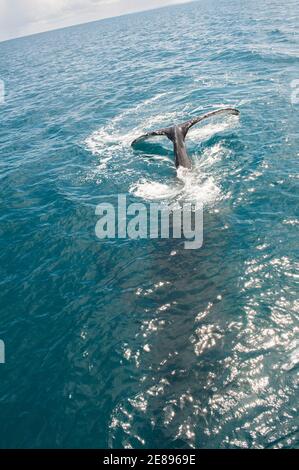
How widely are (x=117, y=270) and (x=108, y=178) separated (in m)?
8.69

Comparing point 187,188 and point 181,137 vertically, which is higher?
point 181,137

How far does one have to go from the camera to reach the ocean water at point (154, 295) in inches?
419

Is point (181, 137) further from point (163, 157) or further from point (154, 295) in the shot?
point (154, 295)

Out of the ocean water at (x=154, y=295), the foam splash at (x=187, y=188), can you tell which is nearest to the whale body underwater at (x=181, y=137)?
the foam splash at (x=187, y=188)

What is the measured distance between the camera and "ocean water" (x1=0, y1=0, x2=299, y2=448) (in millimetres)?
10633

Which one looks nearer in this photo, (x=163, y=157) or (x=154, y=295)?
(x=154, y=295)

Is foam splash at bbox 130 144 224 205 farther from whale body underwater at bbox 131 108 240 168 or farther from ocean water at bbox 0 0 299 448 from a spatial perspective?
whale body underwater at bbox 131 108 240 168

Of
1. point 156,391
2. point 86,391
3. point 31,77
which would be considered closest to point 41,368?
point 86,391

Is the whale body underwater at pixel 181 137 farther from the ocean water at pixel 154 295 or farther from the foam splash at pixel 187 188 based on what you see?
the ocean water at pixel 154 295

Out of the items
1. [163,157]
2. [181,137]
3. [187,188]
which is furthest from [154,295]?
[163,157]

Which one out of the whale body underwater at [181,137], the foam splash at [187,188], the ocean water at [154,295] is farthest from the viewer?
the whale body underwater at [181,137]

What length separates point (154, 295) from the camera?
14.4 meters

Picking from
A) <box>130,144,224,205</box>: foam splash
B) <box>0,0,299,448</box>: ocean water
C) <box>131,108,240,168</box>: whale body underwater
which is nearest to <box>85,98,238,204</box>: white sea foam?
<box>130,144,224,205</box>: foam splash
